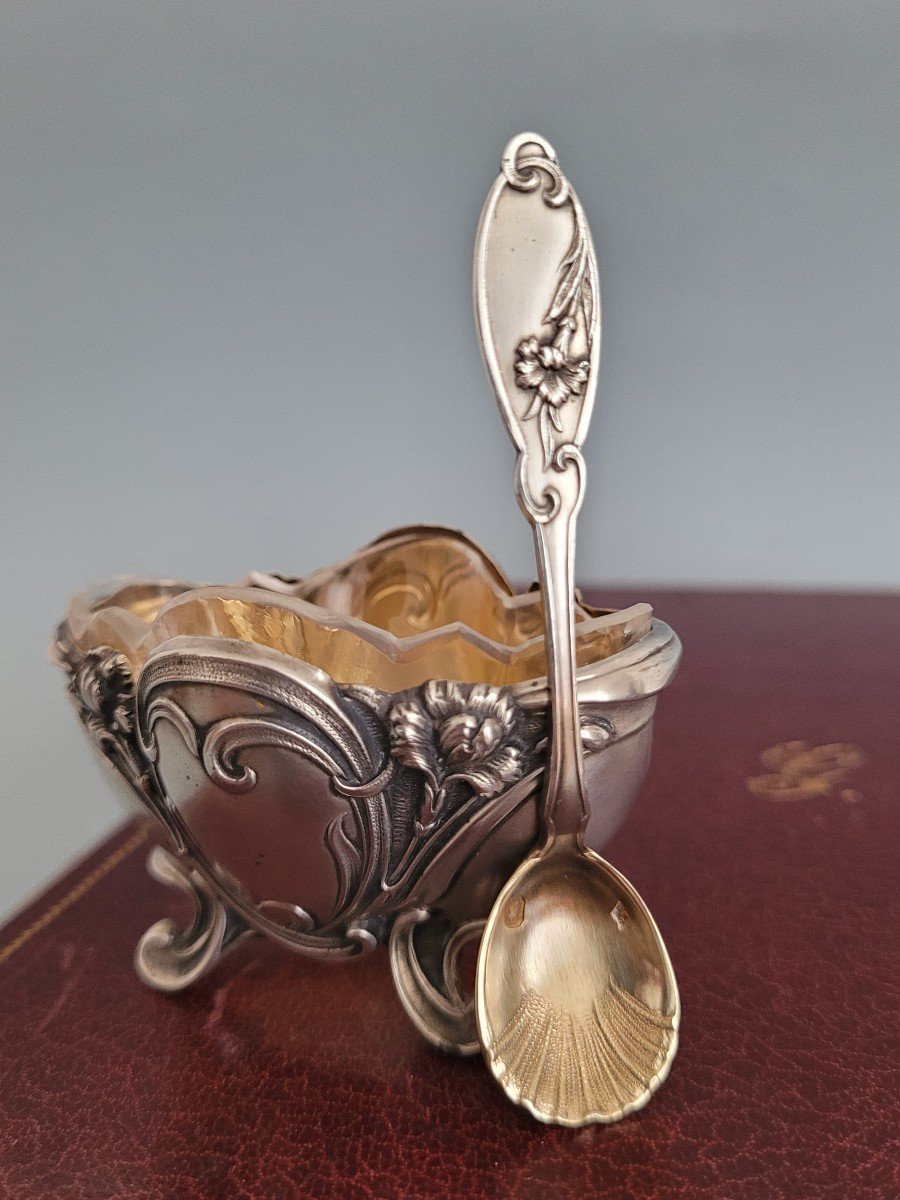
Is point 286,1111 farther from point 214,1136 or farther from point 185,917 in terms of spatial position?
point 185,917

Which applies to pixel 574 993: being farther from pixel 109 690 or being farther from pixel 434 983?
pixel 109 690

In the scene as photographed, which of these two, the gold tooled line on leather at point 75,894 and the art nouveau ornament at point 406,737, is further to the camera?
the gold tooled line on leather at point 75,894

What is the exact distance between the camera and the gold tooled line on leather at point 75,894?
495 mm

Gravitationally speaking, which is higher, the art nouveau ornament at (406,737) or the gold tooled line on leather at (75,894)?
the art nouveau ornament at (406,737)

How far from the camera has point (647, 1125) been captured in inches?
14.1

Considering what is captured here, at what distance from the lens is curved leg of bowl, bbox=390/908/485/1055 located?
0.38 metres

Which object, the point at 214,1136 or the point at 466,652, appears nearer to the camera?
the point at 214,1136

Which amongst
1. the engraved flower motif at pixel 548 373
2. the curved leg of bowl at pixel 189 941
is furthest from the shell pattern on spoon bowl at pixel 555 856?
the curved leg of bowl at pixel 189 941

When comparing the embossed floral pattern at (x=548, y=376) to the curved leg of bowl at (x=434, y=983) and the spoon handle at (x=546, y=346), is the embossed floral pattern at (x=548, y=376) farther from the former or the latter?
the curved leg of bowl at (x=434, y=983)

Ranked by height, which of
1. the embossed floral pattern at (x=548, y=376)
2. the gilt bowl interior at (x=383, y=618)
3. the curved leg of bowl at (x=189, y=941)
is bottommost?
the curved leg of bowl at (x=189, y=941)

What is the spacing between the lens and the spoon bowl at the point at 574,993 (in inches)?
13.8

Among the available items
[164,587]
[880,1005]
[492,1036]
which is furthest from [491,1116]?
[164,587]

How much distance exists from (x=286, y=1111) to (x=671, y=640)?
8.9 inches

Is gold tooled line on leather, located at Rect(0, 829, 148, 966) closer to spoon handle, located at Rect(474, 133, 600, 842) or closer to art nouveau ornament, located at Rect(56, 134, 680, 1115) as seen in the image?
art nouveau ornament, located at Rect(56, 134, 680, 1115)
